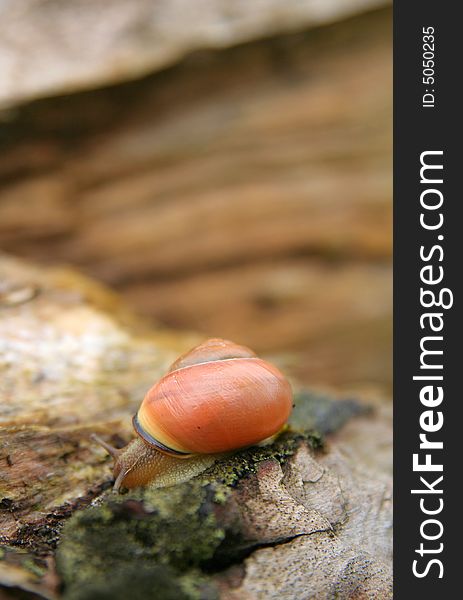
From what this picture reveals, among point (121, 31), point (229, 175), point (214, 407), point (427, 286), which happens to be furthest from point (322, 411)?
point (121, 31)

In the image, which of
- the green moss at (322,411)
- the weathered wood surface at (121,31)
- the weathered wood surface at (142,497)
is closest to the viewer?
the weathered wood surface at (142,497)

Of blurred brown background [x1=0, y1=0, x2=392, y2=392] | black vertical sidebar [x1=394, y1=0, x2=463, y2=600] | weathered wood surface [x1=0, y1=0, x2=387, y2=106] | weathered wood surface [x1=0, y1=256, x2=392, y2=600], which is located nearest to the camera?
weathered wood surface [x1=0, y1=256, x2=392, y2=600]

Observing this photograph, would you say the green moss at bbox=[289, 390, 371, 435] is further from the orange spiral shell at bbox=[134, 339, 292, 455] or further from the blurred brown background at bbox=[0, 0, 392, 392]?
the blurred brown background at bbox=[0, 0, 392, 392]

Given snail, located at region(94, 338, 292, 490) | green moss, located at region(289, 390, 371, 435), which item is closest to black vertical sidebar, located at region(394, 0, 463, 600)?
green moss, located at region(289, 390, 371, 435)

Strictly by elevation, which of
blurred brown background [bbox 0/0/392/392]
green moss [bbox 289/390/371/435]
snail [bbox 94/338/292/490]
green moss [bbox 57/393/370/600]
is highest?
blurred brown background [bbox 0/0/392/392]

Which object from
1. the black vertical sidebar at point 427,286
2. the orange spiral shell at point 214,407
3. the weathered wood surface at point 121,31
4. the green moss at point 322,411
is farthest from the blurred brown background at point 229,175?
the orange spiral shell at point 214,407

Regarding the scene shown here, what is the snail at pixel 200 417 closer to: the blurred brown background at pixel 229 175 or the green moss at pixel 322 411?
the green moss at pixel 322 411
